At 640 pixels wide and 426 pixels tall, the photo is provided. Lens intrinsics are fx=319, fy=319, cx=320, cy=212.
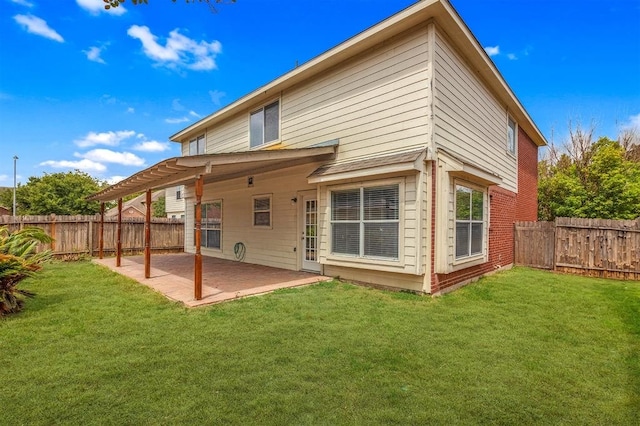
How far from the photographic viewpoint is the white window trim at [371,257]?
610 centimetres

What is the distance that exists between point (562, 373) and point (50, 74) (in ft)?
53.2

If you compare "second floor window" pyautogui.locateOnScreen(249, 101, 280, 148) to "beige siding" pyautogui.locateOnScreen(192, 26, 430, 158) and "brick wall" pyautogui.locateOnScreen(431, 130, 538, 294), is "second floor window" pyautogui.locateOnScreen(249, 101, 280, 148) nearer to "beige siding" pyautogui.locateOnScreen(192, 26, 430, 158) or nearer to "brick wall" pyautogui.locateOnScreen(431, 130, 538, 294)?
"beige siding" pyautogui.locateOnScreen(192, 26, 430, 158)

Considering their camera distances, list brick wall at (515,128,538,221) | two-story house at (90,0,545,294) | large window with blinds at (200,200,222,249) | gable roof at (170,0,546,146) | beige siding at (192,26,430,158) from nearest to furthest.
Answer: gable roof at (170,0,546,146)
two-story house at (90,0,545,294)
beige siding at (192,26,430,158)
brick wall at (515,128,538,221)
large window with blinds at (200,200,222,249)

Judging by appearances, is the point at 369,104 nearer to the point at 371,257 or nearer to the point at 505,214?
the point at 371,257

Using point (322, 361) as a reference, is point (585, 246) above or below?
above

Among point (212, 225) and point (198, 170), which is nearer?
point (198, 170)

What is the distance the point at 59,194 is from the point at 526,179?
40.8 m

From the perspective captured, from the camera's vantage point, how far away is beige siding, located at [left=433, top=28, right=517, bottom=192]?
6285 mm

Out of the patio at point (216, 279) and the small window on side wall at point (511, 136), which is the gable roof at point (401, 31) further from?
the patio at point (216, 279)

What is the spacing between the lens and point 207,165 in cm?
562

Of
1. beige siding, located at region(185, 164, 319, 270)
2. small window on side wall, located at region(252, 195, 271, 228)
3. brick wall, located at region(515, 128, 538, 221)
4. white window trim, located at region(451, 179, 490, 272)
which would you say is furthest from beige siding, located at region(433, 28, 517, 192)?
small window on side wall, located at region(252, 195, 271, 228)

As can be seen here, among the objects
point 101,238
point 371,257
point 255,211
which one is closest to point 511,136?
point 371,257

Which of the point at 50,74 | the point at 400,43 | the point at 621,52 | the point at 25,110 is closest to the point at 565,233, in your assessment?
the point at 400,43

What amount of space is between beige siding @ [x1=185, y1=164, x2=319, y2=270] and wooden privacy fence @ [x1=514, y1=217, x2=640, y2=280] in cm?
746
